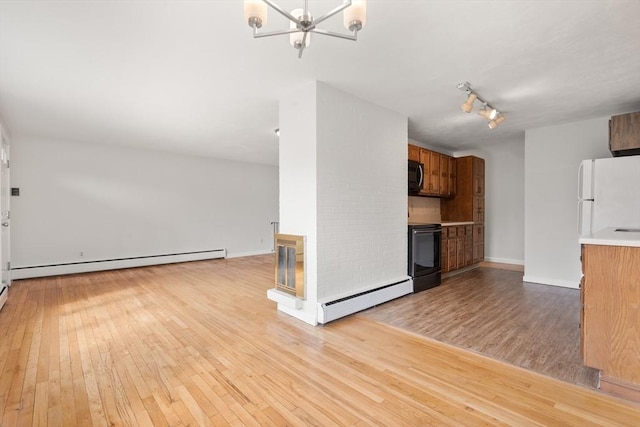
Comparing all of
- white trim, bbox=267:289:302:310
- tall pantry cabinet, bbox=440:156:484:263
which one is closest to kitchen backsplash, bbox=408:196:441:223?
tall pantry cabinet, bbox=440:156:484:263

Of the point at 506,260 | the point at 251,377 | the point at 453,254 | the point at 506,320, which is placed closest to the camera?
the point at 251,377

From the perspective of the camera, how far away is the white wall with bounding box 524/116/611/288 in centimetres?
431

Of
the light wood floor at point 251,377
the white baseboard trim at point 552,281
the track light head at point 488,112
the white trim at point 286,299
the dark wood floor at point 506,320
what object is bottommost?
the light wood floor at point 251,377

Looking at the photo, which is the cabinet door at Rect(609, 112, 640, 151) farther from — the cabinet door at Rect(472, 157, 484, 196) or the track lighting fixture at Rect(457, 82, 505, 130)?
the cabinet door at Rect(472, 157, 484, 196)

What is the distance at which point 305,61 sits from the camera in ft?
8.68

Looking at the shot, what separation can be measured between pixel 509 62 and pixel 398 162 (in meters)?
1.72

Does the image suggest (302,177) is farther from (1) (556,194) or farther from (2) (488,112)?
(1) (556,194)

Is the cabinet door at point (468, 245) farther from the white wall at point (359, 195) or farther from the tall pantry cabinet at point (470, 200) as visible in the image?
the white wall at point (359, 195)

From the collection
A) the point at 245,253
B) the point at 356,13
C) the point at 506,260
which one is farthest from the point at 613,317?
the point at 245,253

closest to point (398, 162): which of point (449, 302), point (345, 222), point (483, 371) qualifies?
point (345, 222)

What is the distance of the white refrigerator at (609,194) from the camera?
343cm

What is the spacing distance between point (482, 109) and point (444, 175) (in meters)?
2.15

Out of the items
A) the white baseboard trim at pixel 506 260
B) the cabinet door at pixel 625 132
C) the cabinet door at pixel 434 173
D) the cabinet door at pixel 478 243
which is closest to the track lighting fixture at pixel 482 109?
the cabinet door at pixel 625 132

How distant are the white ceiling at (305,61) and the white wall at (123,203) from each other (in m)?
1.33
